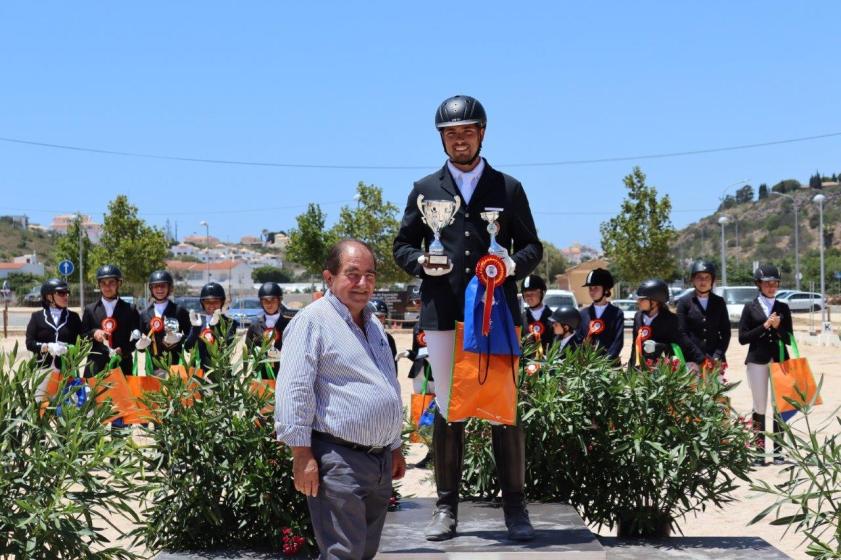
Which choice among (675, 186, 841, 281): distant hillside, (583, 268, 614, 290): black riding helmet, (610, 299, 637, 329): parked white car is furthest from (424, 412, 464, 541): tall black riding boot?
(675, 186, 841, 281): distant hillside

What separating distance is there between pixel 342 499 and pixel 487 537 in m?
1.38

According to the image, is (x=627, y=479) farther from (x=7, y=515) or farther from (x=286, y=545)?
(x=7, y=515)

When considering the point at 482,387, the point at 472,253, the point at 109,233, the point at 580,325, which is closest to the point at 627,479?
the point at 482,387

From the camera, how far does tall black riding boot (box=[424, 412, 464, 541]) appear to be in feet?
17.4

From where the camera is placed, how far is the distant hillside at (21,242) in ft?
472

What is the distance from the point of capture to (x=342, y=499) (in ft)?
13.4

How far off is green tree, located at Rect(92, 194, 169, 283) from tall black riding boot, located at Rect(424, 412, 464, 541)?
4717 centimetres

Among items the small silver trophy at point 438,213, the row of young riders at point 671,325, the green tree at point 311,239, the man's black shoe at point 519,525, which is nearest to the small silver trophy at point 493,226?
the small silver trophy at point 438,213

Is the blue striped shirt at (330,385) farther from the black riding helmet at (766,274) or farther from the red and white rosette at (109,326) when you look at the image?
the black riding helmet at (766,274)

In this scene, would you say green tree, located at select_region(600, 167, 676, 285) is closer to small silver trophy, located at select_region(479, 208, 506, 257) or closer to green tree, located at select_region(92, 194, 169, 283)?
green tree, located at select_region(92, 194, 169, 283)

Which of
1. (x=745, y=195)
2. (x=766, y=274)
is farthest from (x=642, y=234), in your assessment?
(x=745, y=195)

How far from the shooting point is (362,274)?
434 cm

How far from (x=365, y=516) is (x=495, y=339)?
1204 millimetres

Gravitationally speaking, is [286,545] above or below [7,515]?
below
